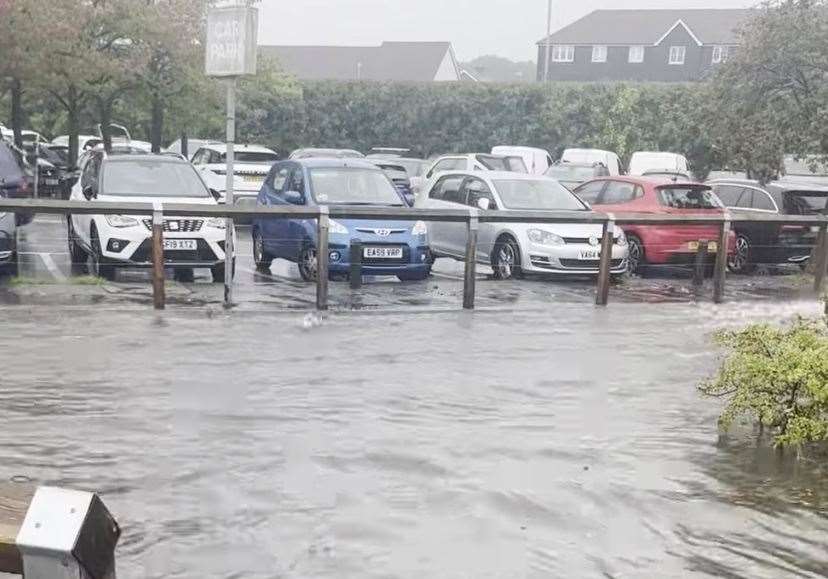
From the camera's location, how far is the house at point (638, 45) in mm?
67312

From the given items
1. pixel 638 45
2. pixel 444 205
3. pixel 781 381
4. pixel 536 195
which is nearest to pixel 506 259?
pixel 536 195

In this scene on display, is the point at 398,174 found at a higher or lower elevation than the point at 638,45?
lower

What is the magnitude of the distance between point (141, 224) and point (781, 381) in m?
8.35

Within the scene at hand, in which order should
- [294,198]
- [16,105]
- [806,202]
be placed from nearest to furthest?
1. [294,198]
2. [806,202]
3. [16,105]

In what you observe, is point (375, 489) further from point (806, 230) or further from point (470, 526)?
point (806, 230)

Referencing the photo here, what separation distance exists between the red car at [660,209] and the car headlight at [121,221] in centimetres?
702

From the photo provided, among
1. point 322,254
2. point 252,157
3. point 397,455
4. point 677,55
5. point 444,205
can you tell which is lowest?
point 397,455

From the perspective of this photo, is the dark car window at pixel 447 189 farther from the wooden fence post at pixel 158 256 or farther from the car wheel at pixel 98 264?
the wooden fence post at pixel 158 256

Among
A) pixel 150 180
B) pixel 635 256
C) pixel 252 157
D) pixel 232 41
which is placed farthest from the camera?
pixel 252 157

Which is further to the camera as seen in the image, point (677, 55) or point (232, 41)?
point (677, 55)

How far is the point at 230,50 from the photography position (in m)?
11.0

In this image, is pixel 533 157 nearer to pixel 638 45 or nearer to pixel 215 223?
pixel 215 223

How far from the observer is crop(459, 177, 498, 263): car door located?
47.1ft

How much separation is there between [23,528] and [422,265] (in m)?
11.1
